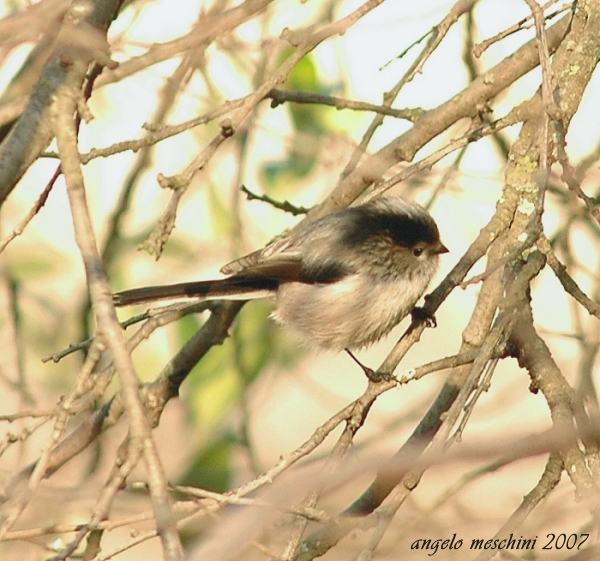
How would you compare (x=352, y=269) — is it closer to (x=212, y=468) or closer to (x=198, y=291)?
(x=198, y=291)

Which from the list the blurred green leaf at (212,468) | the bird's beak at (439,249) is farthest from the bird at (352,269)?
the blurred green leaf at (212,468)

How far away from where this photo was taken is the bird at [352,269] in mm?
3561

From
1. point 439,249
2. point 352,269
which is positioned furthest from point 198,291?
point 439,249

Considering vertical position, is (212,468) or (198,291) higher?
(198,291)

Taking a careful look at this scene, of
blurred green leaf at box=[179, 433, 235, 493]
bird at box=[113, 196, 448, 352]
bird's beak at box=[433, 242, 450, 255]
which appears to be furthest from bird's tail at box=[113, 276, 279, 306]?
blurred green leaf at box=[179, 433, 235, 493]

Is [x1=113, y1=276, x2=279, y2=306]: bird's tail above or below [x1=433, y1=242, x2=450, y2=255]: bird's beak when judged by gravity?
below

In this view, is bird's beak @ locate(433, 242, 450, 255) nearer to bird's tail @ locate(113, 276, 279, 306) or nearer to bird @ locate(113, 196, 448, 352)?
bird @ locate(113, 196, 448, 352)

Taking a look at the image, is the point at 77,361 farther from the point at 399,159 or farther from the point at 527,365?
the point at 527,365

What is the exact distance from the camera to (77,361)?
426 cm

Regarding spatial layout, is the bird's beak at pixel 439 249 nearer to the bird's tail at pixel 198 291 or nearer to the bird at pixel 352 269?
the bird at pixel 352 269

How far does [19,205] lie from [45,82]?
3258mm

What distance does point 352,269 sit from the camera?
145 inches

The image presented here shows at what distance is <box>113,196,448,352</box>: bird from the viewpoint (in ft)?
11.7

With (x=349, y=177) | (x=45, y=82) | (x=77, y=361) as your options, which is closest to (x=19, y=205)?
(x=77, y=361)
